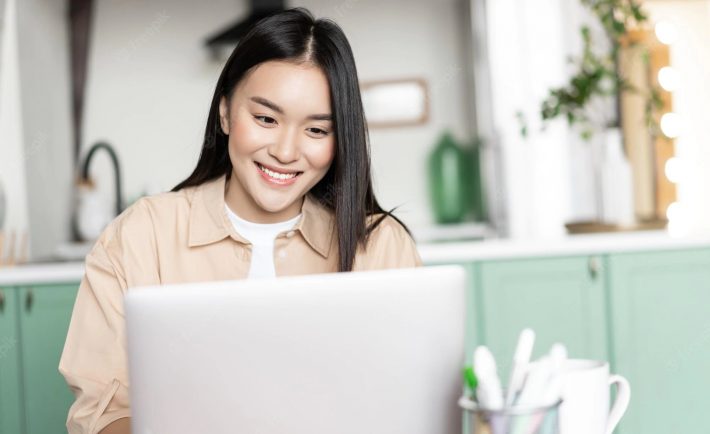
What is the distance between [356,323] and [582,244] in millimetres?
1813

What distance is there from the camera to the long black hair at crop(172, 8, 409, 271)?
1385mm

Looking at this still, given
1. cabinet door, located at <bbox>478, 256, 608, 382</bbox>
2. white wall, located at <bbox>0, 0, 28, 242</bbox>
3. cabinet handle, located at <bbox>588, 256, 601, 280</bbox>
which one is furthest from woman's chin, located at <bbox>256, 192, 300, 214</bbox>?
white wall, located at <bbox>0, 0, 28, 242</bbox>

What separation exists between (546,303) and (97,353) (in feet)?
5.27

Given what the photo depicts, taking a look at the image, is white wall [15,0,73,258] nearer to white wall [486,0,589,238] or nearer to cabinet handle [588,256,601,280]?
white wall [486,0,589,238]

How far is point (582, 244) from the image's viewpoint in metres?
2.44

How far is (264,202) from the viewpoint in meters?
1.42

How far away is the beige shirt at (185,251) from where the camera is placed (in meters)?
1.25

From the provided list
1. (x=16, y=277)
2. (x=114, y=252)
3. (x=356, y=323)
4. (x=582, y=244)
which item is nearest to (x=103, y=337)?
(x=114, y=252)

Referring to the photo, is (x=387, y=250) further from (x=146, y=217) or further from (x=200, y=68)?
(x=200, y=68)

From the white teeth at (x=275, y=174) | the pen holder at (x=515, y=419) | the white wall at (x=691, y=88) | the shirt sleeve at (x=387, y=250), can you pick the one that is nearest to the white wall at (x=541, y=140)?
the white wall at (x=691, y=88)

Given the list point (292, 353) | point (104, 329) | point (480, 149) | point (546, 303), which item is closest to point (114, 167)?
point (480, 149)

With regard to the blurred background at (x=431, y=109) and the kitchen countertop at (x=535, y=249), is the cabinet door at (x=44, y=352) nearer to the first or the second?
the kitchen countertop at (x=535, y=249)

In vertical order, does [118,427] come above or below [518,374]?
below

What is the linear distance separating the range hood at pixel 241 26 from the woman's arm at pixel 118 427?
253cm
